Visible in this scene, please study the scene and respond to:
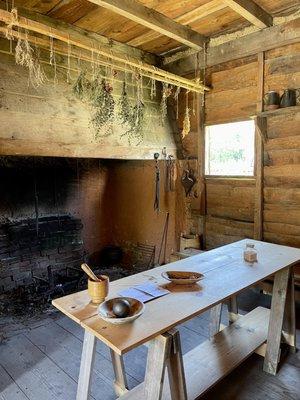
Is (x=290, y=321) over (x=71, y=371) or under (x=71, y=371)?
over

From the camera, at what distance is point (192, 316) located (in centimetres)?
140

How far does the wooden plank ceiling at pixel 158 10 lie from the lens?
2.58m

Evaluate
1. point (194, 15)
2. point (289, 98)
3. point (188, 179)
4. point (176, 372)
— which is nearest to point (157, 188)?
point (188, 179)

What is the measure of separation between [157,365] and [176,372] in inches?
6.1

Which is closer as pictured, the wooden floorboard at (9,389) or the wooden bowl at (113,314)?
the wooden bowl at (113,314)

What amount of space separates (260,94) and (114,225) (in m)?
2.53

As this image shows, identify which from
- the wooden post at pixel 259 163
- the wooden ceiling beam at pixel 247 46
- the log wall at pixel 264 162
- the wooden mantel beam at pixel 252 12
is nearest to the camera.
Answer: the wooden mantel beam at pixel 252 12

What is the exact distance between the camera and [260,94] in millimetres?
3107

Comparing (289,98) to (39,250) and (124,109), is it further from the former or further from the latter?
(39,250)

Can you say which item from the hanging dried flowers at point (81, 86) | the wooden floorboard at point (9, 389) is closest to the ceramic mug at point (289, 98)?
the hanging dried flowers at point (81, 86)

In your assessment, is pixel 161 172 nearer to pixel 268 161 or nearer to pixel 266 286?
pixel 268 161

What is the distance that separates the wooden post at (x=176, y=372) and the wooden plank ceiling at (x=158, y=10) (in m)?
2.54

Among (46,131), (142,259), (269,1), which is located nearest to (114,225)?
(142,259)

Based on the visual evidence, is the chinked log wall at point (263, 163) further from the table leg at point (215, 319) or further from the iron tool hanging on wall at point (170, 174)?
the table leg at point (215, 319)
